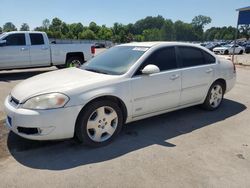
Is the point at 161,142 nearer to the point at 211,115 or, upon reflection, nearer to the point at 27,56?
the point at 211,115

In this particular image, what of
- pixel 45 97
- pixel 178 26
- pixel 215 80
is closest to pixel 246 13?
pixel 215 80

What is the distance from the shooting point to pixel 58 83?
12.9ft

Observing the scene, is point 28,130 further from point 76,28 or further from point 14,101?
point 76,28

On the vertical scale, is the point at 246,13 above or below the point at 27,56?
above

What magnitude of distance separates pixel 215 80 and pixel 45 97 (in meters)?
3.64

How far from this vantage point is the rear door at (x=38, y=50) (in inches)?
418

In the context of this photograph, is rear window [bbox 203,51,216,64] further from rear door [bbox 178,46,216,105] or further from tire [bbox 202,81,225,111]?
tire [bbox 202,81,225,111]

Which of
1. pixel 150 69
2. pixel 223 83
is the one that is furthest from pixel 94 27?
pixel 150 69

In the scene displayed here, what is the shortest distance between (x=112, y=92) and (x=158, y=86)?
933mm

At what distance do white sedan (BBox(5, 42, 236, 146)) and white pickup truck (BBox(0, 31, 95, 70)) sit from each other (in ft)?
20.9

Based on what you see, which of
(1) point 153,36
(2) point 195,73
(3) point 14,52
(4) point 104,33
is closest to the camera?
(2) point 195,73

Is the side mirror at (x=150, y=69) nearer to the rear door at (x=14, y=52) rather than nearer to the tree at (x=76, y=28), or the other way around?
the rear door at (x=14, y=52)

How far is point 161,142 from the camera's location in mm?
4180

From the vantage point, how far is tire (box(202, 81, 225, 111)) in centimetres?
564
